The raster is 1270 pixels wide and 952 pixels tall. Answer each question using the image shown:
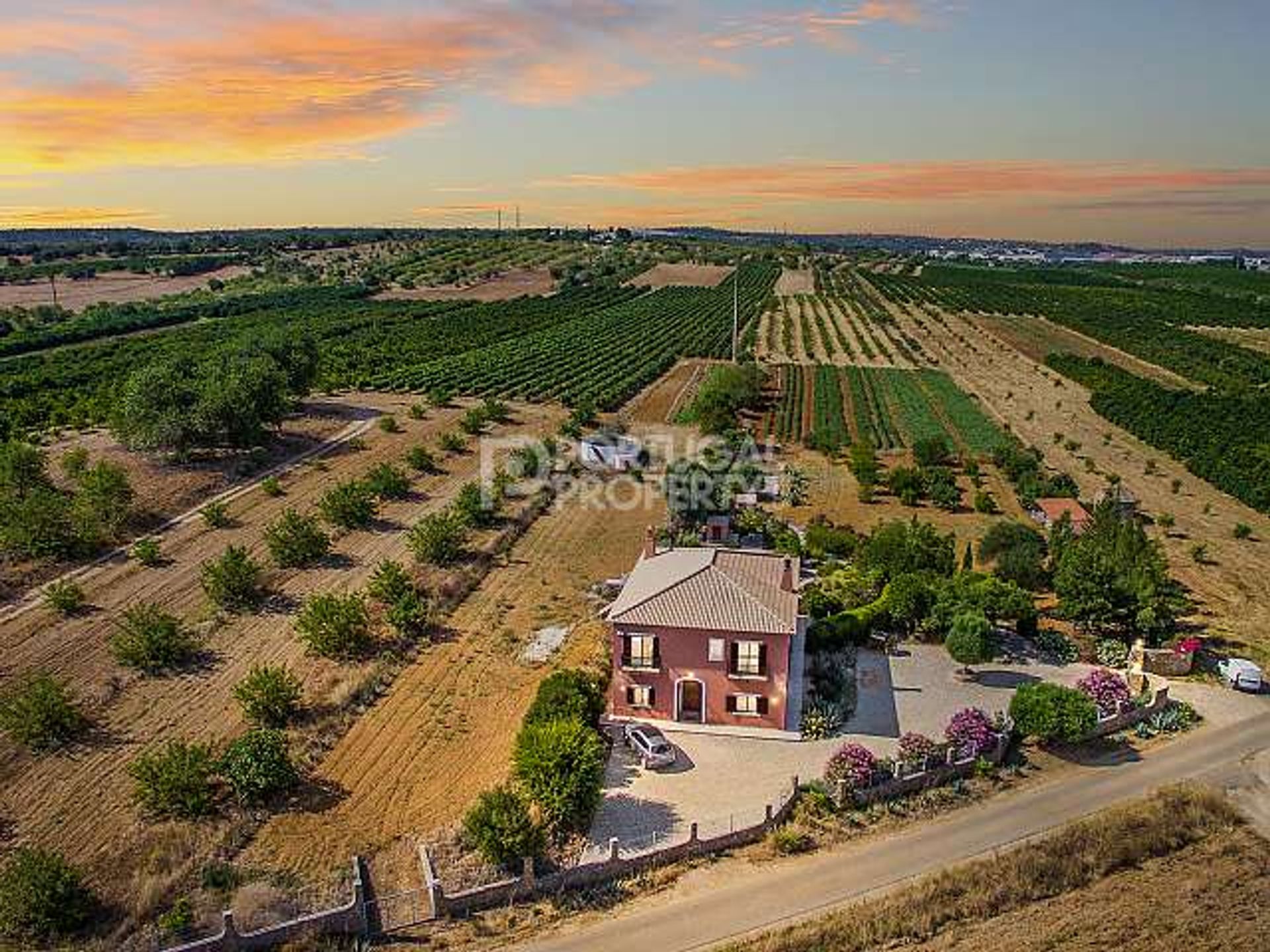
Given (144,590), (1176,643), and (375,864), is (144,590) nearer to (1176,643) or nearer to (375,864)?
(375,864)

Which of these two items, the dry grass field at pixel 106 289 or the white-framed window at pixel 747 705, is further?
the dry grass field at pixel 106 289

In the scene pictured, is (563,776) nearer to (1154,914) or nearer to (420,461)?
(1154,914)

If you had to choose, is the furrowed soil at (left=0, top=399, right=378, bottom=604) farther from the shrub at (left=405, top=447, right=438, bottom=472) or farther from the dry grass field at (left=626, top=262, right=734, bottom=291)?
the dry grass field at (left=626, top=262, right=734, bottom=291)

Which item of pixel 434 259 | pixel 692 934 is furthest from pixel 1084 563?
pixel 434 259

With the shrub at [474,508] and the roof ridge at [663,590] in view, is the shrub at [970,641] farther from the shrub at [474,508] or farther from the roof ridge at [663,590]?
the shrub at [474,508]

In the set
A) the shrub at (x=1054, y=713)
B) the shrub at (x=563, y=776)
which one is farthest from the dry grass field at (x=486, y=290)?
the shrub at (x=563, y=776)

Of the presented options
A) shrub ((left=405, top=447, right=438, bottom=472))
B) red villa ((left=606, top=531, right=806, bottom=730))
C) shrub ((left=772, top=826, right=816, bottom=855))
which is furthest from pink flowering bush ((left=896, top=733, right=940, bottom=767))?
shrub ((left=405, top=447, right=438, bottom=472))
